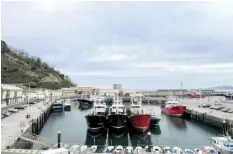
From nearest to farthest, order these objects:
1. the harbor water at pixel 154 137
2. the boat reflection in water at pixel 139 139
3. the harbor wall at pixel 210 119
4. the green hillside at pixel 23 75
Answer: the boat reflection in water at pixel 139 139, the harbor water at pixel 154 137, the harbor wall at pixel 210 119, the green hillside at pixel 23 75

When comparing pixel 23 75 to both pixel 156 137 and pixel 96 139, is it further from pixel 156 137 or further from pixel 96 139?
pixel 156 137

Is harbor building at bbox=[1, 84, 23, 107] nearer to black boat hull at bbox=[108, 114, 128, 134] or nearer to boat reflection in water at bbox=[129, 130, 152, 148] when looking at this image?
black boat hull at bbox=[108, 114, 128, 134]

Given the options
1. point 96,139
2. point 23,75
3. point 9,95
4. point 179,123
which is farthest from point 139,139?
point 23,75

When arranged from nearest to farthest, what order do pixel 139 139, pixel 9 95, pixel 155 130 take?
pixel 139 139 < pixel 155 130 < pixel 9 95

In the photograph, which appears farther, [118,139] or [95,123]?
[95,123]

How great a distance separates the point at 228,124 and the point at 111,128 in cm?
1768

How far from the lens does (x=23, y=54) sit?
193 m

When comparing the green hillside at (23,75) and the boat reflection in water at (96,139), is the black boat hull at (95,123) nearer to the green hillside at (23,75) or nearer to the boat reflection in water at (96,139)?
the boat reflection in water at (96,139)

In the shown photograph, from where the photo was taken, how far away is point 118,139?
3662 centimetres

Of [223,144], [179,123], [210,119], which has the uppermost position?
[223,144]

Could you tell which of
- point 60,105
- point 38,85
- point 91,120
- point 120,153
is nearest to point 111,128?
point 91,120

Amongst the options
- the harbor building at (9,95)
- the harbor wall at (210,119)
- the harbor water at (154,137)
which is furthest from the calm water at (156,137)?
the harbor building at (9,95)

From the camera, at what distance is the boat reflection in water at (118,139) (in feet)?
113

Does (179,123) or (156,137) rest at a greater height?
(179,123)
